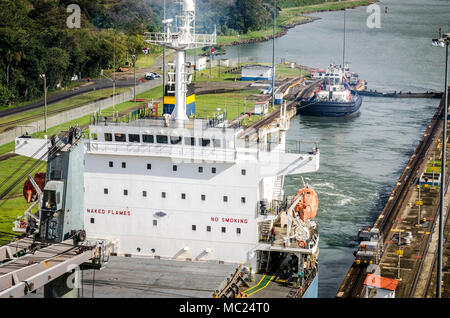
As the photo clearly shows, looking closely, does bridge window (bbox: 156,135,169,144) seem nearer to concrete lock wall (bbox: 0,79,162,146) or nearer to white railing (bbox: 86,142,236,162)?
white railing (bbox: 86,142,236,162)

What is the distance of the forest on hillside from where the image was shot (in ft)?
274

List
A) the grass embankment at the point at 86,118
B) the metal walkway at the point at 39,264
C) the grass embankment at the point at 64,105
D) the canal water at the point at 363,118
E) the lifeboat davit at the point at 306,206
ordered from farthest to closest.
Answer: the grass embankment at the point at 64,105 → the grass embankment at the point at 86,118 → the canal water at the point at 363,118 → the lifeboat davit at the point at 306,206 → the metal walkway at the point at 39,264

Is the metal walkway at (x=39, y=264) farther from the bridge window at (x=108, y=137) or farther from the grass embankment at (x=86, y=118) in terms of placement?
the grass embankment at (x=86, y=118)

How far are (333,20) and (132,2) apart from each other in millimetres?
96585

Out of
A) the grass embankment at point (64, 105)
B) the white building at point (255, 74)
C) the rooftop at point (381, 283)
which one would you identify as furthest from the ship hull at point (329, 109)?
the rooftop at point (381, 283)

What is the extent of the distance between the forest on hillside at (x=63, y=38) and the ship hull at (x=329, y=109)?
19074 millimetres

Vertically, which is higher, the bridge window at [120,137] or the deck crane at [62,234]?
the bridge window at [120,137]

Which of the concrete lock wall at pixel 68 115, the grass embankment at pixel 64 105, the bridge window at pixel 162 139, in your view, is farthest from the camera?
the grass embankment at pixel 64 105

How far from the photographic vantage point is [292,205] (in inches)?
1389

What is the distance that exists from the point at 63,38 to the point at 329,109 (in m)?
32.4

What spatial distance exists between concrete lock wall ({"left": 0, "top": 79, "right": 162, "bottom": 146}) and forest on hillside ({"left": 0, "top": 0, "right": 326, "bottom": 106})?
878 centimetres

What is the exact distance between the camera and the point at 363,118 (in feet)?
297

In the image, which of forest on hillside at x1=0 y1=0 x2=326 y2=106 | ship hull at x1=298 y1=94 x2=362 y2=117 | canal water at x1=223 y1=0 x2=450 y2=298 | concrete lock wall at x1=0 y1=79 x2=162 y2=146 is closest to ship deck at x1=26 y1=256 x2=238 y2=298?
canal water at x1=223 y1=0 x2=450 y2=298

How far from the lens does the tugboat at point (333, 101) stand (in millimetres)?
91688
